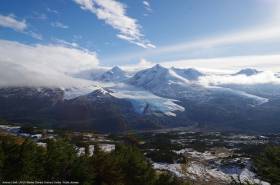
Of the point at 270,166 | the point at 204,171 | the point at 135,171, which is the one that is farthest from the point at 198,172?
the point at 270,166

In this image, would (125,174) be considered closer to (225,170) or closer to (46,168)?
(46,168)

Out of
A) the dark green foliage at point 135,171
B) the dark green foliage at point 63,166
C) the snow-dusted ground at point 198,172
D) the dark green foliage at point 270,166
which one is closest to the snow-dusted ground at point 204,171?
the snow-dusted ground at point 198,172

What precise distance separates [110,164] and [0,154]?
15937 mm

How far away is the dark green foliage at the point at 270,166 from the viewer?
29233 millimetres

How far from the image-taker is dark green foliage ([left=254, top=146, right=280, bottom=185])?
29.2 meters

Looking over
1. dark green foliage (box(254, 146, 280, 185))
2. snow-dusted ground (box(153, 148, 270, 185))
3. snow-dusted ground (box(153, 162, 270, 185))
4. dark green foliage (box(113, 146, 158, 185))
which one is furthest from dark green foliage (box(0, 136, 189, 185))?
snow-dusted ground (box(153, 162, 270, 185))

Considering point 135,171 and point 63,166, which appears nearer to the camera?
point 63,166

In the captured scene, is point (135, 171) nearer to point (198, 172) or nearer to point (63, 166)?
point (63, 166)

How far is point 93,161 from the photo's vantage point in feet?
186

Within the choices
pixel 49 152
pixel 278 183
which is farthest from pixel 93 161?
pixel 278 183

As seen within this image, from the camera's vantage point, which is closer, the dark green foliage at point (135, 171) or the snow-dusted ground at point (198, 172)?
the dark green foliage at point (135, 171)

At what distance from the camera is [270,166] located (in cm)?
3178

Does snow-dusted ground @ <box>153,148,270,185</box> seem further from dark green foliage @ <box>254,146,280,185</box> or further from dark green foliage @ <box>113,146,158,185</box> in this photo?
dark green foliage @ <box>254,146,280,185</box>

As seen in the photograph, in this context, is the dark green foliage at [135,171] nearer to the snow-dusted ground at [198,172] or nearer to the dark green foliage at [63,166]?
the dark green foliage at [63,166]
